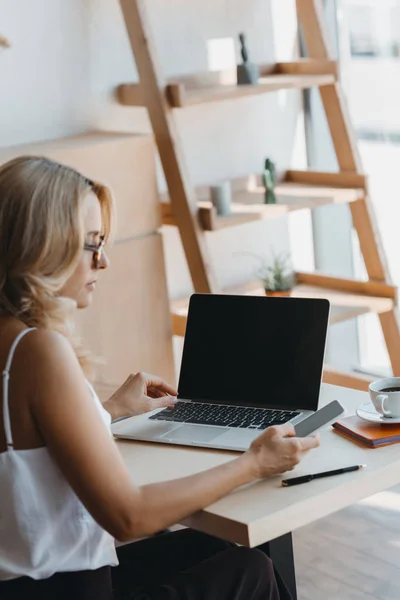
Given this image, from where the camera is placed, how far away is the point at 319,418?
200 centimetres

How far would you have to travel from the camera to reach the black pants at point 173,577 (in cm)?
163

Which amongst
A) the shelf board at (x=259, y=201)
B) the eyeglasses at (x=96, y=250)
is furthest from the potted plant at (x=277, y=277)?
the eyeglasses at (x=96, y=250)

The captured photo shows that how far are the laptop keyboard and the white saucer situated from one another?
14cm

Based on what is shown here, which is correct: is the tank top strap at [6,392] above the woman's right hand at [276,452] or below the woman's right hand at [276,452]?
above

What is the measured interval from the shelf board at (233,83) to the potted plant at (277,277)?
0.75 m

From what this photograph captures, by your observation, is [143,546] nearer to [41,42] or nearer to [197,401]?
[197,401]

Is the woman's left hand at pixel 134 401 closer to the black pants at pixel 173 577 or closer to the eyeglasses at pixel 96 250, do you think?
the black pants at pixel 173 577

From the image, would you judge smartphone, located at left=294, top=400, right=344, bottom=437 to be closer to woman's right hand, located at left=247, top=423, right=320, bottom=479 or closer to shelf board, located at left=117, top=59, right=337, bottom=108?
woman's right hand, located at left=247, top=423, right=320, bottom=479

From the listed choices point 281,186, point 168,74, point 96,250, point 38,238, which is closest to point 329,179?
point 281,186

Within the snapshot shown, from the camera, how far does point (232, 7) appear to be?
4.09 meters

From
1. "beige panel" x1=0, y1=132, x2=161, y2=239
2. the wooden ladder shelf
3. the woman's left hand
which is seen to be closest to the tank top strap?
the woman's left hand

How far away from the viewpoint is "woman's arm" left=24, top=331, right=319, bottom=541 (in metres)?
1.55

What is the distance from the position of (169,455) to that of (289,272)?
2432 millimetres

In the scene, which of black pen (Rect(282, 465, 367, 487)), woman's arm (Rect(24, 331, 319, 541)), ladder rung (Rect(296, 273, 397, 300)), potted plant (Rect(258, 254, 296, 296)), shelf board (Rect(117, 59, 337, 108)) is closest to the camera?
woman's arm (Rect(24, 331, 319, 541))
